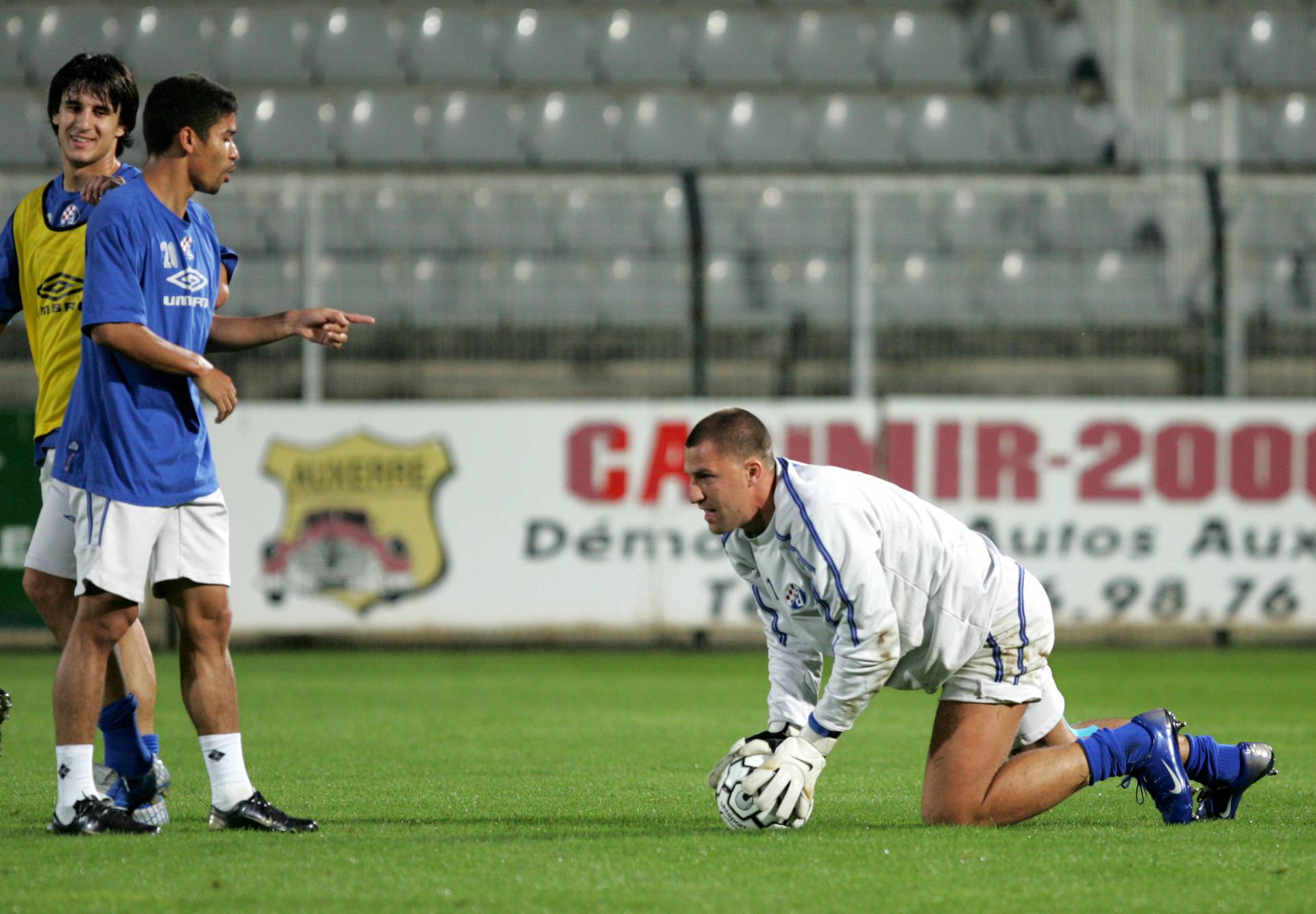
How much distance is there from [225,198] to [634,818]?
828 cm

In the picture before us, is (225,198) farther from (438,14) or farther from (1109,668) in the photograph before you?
(1109,668)

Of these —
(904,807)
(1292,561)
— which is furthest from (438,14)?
(904,807)

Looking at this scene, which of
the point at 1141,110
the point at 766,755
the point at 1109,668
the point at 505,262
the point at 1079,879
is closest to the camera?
the point at 1079,879

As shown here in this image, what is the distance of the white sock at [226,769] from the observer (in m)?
4.47

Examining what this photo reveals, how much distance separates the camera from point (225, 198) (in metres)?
12.0

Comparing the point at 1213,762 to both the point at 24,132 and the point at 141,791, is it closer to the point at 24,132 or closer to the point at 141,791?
the point at 141,791

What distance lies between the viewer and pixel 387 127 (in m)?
15.7

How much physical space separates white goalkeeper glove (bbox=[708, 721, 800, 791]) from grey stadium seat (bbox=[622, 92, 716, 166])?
37.6 ft

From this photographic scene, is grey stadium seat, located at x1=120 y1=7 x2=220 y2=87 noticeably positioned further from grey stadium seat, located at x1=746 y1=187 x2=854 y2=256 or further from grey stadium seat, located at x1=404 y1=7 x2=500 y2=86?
grey stadium seat, located at x1=746 y1=187 x2=854 y2=256

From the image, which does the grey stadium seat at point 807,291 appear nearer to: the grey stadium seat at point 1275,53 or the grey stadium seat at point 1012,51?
the grey stadium seat at point 1012,51

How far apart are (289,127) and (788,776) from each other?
12360 mm

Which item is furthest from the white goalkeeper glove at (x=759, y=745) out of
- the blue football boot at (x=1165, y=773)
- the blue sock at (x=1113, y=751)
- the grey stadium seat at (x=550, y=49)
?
the grey stadium seat at (x=550, y=49)

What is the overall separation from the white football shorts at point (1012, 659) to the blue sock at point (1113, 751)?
229 mm

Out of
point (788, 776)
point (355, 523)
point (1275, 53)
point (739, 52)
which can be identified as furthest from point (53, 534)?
point (1275, 53)
